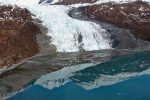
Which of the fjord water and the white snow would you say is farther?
the white snow

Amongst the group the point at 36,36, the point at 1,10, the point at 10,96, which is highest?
the point at 1,10

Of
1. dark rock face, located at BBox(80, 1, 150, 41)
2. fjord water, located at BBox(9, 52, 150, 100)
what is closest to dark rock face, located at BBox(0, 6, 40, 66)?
fjord water, located at BBox(9, 52, 150, 100)

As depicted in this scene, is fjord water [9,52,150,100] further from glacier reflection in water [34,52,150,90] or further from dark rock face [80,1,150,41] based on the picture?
dark rock face [80,1,150,41]

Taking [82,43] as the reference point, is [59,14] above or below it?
above

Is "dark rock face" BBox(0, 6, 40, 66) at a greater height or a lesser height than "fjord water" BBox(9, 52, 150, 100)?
greater

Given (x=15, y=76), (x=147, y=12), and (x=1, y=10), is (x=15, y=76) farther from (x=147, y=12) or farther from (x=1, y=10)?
(x=147, y=12)

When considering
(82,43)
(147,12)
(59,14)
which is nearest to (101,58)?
(82,43)

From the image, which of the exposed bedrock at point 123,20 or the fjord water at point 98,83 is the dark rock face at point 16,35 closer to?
the fjord water at point 98,83
